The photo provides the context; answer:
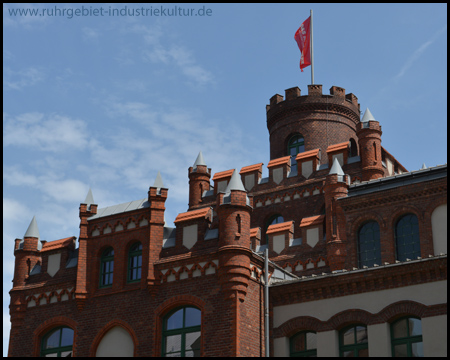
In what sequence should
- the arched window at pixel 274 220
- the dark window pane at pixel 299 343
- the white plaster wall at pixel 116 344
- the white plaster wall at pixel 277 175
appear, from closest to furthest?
the dark window pane at pixel 299 343
the white plaster wall at pixel 116 344
the arched window at pixel 274 220
the white plaster wall at pixel 277 175

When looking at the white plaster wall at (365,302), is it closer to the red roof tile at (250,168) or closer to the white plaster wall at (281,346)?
the white plaster wall at (281,346)

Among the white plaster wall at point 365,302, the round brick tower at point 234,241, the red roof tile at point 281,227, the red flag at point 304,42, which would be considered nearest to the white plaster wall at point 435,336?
the white plaster wall at point 365,302

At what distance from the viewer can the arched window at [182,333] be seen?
93.7 ft

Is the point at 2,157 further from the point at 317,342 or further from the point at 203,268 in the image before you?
the point at 317,342

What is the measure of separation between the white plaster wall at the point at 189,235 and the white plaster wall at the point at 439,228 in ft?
36.0

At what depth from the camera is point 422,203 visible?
118 ft

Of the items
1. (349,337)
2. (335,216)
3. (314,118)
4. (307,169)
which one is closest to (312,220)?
(335,216)

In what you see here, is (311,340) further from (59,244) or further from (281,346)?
(59,244)

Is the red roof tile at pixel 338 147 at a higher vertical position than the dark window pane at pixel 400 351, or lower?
higher

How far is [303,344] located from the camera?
95.1 ft

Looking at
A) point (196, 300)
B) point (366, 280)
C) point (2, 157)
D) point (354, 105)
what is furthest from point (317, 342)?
point (354, 105)

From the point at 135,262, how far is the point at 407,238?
1257 cm

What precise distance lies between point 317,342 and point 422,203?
10.5m

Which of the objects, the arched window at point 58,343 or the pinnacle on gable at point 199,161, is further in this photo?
the pinnacle on gable at point 199,161
